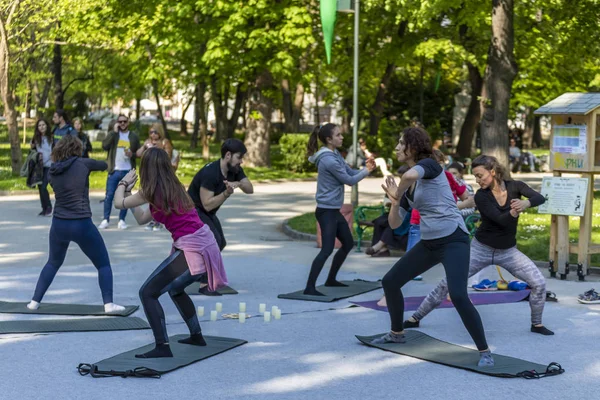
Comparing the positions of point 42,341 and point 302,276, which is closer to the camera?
point 42,341

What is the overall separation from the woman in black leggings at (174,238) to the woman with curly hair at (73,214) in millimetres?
1863

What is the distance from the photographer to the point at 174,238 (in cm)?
766

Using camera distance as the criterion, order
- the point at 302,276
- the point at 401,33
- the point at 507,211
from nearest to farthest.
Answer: the point at 507,211 < the point at 302,276 < the point at 401,33

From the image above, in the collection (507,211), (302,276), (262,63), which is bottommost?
(302,276)

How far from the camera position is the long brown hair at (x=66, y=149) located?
955 cm

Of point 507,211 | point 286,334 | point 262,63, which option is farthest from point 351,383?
point 262,63

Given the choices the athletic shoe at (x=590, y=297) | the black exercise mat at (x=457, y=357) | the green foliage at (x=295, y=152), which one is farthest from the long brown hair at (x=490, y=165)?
the green foliage at (x=295, y=152)

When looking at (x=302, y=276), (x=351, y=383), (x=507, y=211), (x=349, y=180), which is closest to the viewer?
(x=351, y=383)

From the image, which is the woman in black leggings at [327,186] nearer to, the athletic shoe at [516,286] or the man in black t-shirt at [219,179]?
the man in black t-shirt at [219,179]

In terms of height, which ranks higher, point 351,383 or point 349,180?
point 349,180

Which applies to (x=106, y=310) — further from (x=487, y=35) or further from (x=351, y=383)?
(x=487, y=35)

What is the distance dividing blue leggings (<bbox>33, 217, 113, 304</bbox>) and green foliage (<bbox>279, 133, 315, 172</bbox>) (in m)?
22.6

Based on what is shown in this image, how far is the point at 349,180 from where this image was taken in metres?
10.4

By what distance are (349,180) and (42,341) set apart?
3.54 metres
